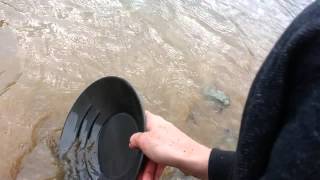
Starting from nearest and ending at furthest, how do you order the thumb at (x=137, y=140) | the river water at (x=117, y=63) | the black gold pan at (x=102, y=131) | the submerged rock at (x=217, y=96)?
the thumb at (x=137, y=140)
the black gold pan at (x=102, y=131)
the river water at (x=117, y=63)
the submerged rock at (x=217, y=96)

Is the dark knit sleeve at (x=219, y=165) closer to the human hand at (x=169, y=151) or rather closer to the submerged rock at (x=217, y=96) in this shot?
the human hand at (x=169, y=151)

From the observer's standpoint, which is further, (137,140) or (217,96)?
(217,96)

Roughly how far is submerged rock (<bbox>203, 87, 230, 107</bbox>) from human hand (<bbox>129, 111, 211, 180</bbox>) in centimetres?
106

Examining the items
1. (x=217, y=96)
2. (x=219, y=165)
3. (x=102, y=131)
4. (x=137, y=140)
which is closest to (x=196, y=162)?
(x=219, y=165)

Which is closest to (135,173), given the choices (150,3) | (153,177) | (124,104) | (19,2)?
(153,177)

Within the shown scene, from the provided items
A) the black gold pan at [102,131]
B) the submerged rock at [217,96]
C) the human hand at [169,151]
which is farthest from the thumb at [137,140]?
the submerged rock at [217,96]

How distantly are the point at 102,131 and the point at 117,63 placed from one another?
695 mm

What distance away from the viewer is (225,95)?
2592mm

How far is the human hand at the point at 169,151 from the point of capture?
4.50 ft

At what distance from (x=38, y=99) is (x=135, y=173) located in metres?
0.80

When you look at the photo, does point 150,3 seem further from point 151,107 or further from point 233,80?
point 151,107

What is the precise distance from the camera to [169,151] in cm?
139

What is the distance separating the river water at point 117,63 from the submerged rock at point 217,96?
0.01 meters

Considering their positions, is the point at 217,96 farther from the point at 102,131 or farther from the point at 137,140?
the point at 137,140
